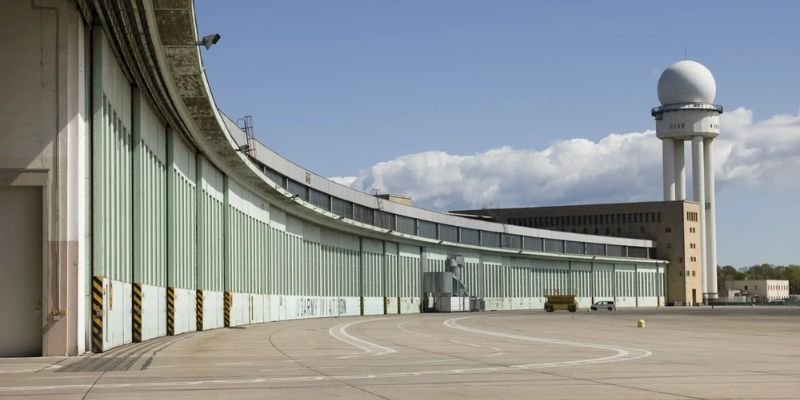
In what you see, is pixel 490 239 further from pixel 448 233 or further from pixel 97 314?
pixel 97 314

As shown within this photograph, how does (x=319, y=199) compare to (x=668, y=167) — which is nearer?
(x=319, y=199)

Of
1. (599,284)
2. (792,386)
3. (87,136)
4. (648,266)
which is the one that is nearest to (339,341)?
(87,136)

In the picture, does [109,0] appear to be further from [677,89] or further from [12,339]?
[677,89]

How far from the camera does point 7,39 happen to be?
27.8m

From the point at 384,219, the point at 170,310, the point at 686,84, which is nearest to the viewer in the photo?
the point at 170,310

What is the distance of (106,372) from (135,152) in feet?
53.1

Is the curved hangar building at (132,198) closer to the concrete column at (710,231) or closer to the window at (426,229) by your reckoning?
the window at (426,229)

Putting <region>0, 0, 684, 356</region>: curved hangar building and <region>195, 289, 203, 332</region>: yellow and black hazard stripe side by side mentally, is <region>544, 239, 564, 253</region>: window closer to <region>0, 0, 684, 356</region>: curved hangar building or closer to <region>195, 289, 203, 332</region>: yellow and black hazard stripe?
<region>0, 0, 684, 356</region>: curved hangar building

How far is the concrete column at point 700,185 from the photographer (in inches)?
6830

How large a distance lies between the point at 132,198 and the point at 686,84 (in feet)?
472

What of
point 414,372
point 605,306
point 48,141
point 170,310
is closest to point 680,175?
point 605,306

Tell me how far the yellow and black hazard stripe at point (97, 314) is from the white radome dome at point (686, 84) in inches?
5901

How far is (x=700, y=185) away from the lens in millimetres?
177125

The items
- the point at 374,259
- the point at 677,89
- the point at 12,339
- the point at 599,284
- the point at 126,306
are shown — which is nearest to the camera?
the point at 12,339
